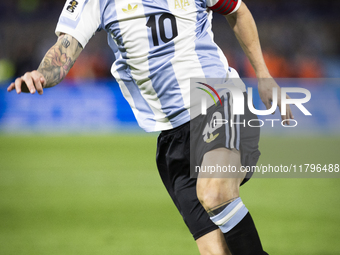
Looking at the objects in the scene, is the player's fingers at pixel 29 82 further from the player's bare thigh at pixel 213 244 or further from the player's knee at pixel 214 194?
the player's bare thigh at pixel 213 244

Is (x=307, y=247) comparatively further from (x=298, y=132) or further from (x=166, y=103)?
(x=298, y=132)

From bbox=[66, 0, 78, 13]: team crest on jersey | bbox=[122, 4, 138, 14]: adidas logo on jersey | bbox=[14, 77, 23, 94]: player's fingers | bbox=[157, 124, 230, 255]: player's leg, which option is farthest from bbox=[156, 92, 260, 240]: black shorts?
bbox=[14, 77, 23, 94]: player's fingers

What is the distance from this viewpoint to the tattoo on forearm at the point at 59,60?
162 centimetres

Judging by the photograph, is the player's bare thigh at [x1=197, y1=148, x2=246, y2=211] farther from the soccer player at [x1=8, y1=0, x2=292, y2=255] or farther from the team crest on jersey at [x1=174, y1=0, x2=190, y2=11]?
the team crest on jersey at [x1=174, y1=0, x2=190, y2=11]

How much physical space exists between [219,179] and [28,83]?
2.70ft

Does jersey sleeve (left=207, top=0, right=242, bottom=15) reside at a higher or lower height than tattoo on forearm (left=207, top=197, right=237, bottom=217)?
higher

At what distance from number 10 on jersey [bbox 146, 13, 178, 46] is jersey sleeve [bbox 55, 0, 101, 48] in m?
0.25

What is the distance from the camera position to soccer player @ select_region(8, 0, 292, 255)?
170 cm

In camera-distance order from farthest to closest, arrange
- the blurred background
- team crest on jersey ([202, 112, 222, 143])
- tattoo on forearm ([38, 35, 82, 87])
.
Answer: the blurred background
team crest on jersey ([202, 112, 222, 143])
tattoo on forearm ([38, 35, 82, 87])

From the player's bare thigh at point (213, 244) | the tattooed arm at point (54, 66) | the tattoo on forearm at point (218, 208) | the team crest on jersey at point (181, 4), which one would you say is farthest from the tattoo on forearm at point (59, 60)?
the player's bare thigh at point (213, 244)

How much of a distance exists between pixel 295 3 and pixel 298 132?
16.6 feet

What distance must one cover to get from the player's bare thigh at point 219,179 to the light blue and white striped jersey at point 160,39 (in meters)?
0.26

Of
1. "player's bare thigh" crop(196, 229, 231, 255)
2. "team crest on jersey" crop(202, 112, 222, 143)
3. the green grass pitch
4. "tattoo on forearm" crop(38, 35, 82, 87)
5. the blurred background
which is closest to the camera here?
"tattoo on forearm" crop(38, 35, 82, 87)

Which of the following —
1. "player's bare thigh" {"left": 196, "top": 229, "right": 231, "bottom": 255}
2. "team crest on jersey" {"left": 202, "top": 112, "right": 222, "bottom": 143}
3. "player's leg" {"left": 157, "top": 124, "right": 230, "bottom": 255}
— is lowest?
"player's bare thigh" {"left": 196, "top": 229, "right": 231, "bottom": 255}
